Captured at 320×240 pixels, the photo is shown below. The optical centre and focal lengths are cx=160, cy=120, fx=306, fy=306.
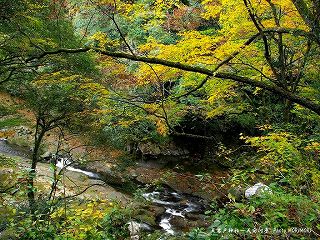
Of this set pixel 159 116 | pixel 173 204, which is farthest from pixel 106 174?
pixel 159 116

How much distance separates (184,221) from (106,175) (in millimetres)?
4615

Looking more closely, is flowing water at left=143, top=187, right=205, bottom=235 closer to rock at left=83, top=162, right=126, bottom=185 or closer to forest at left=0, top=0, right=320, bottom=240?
forest at left=0, top=0, right=320, bottom=240

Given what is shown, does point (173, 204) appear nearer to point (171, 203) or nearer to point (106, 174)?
point (171, 203)

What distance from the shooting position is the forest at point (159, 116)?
358 cm

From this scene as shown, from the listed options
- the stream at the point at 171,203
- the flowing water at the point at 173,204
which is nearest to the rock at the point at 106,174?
the stream at the point at 171,203

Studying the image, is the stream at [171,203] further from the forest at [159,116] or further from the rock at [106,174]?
the rock at [106,174]

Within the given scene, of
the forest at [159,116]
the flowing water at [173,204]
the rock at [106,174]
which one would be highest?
the forest at [159,116]

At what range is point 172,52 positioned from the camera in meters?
6.43

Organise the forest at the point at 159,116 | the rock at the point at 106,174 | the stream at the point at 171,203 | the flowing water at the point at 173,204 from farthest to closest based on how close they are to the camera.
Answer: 1. the rock at the point at 106,174
2. the flowing water at the point at 173,204
3. the stream at the point at 171,203
4. the forest at the point at 159,116

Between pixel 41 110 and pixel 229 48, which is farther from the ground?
pixel 229 48

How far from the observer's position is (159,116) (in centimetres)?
549

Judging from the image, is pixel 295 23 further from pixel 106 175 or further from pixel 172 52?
pixel 106 175

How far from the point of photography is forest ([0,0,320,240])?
141 inches

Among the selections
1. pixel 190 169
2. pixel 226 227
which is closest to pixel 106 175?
pixel 190 169
